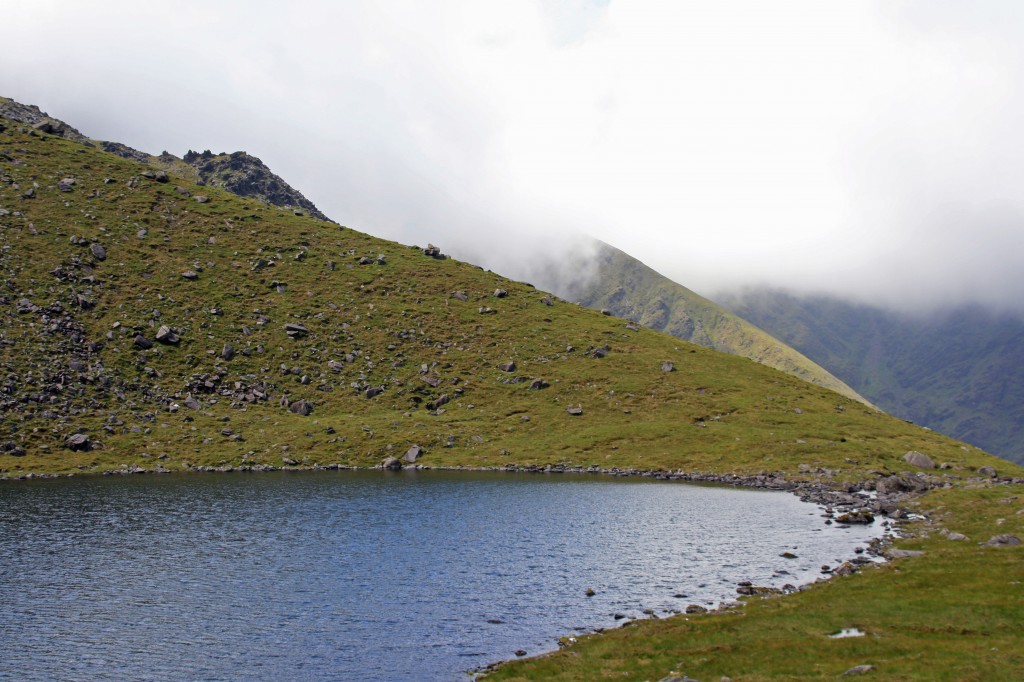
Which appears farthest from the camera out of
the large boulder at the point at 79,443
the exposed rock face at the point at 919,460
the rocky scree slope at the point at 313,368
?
the rocky scree slope at the point at 313,368

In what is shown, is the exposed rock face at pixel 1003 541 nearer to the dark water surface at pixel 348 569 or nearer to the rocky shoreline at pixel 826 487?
the rocky shoreline at pixel 826 487

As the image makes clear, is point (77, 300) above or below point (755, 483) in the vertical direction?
above

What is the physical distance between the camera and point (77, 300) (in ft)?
472

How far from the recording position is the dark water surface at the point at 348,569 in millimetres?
41219

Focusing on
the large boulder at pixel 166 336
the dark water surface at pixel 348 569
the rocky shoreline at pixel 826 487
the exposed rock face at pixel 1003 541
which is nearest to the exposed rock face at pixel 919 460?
the rocky shoreline at pixel 826 487

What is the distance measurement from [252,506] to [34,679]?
4943 cm

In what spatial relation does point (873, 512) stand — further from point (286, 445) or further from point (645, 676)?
point (286, 445)

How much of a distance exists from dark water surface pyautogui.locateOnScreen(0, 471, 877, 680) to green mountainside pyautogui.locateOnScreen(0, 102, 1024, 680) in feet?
30.5

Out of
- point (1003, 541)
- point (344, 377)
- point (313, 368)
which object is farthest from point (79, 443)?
point (1003, 541)

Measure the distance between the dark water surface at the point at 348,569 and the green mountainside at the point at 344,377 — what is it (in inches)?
366

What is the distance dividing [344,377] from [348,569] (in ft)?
298

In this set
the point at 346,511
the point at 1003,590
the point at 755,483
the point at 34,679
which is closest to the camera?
the point at 34,679

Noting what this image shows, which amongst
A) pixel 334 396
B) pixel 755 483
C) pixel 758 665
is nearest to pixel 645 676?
pixel 758 665

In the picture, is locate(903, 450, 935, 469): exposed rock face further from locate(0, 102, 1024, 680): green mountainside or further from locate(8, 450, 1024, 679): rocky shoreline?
locate(8, 450, 1024, 679): rocky shoreline
